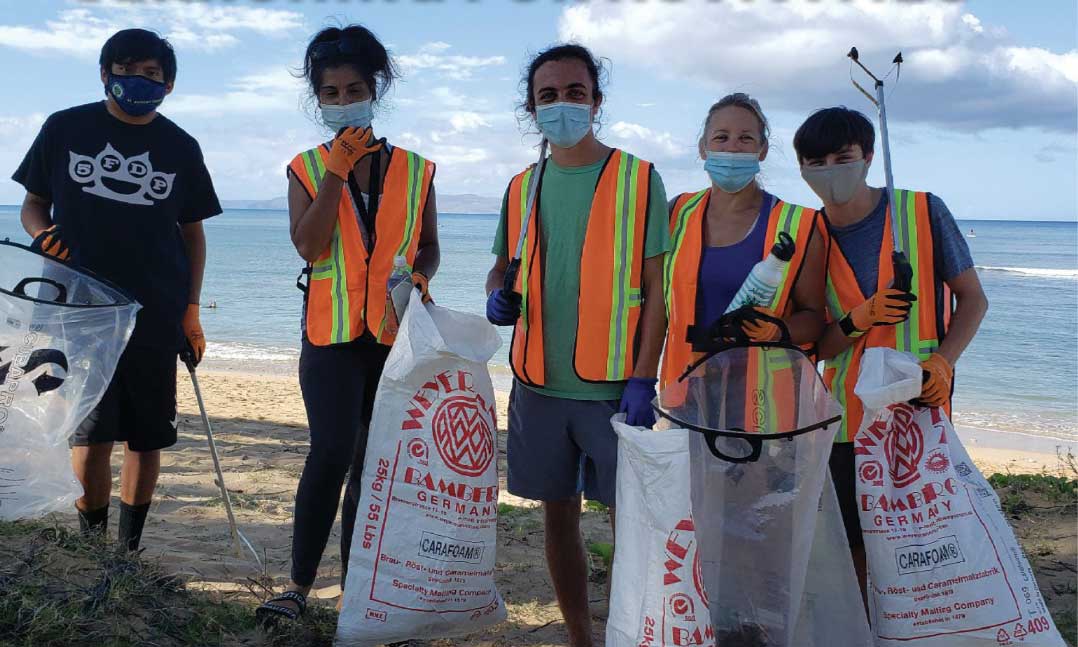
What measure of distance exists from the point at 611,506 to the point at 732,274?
29.2 inches

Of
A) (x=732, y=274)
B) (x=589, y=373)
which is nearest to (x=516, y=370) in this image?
(x=589, y=373)

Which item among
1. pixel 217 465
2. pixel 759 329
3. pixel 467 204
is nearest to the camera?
pixel 759 329

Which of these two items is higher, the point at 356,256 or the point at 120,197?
the point at 120,197

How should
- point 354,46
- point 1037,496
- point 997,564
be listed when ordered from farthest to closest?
point 1037,496 < point 354,46 < point 997,564

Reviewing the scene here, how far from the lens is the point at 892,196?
2.57m

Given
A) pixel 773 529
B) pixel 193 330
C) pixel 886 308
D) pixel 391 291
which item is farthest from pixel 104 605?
pixel 886 308

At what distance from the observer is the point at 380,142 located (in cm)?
Answer: 277

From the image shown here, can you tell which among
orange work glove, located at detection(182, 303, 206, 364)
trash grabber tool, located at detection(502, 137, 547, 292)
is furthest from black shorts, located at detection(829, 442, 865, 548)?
orange work glove, located at detection(182, 303, 206, 364)

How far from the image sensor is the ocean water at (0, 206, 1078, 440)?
1070cm

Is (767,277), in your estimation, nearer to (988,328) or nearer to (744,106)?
(744,106)

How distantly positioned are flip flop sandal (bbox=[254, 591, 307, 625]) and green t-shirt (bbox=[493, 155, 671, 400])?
0.95 meters

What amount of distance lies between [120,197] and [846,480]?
237 centimetres

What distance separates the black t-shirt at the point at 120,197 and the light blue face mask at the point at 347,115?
0.66 m

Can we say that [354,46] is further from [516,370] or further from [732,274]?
[732,274]
